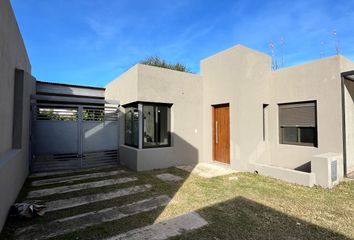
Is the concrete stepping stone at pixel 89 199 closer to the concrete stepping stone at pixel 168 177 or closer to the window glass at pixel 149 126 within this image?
the concrete stepping stone at pixel 168 177

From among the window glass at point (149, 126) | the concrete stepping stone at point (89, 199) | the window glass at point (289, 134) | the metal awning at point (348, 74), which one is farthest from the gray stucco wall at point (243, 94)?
the concrete stepping stone at point (89, 199)

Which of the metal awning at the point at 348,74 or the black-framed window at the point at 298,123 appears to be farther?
the black-framed window at the point at 298,123

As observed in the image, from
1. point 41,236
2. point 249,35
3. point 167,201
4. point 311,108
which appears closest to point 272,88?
point 311,108

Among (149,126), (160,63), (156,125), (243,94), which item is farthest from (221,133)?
(160,63)

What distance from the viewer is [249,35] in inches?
443

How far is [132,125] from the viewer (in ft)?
26.1

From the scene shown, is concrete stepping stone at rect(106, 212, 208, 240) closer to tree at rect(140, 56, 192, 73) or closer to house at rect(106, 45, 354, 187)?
house at rect(106, 45, 354, 187)

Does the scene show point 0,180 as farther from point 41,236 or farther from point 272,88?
point 272,88

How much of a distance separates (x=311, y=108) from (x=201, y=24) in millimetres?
6820

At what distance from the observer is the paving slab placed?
6.78 metres

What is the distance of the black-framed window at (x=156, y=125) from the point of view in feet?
24.6

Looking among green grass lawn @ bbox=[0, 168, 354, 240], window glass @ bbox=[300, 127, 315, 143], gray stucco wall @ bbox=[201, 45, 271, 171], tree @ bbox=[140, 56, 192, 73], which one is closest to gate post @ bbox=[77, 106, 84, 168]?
green grass lawn @ bbox=[0, 168, 354, 240]

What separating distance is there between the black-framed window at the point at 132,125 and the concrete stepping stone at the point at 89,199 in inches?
96.8

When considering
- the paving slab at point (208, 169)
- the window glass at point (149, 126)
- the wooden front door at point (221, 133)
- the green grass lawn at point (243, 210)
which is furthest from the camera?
the wooden front door at point (221, 133)
